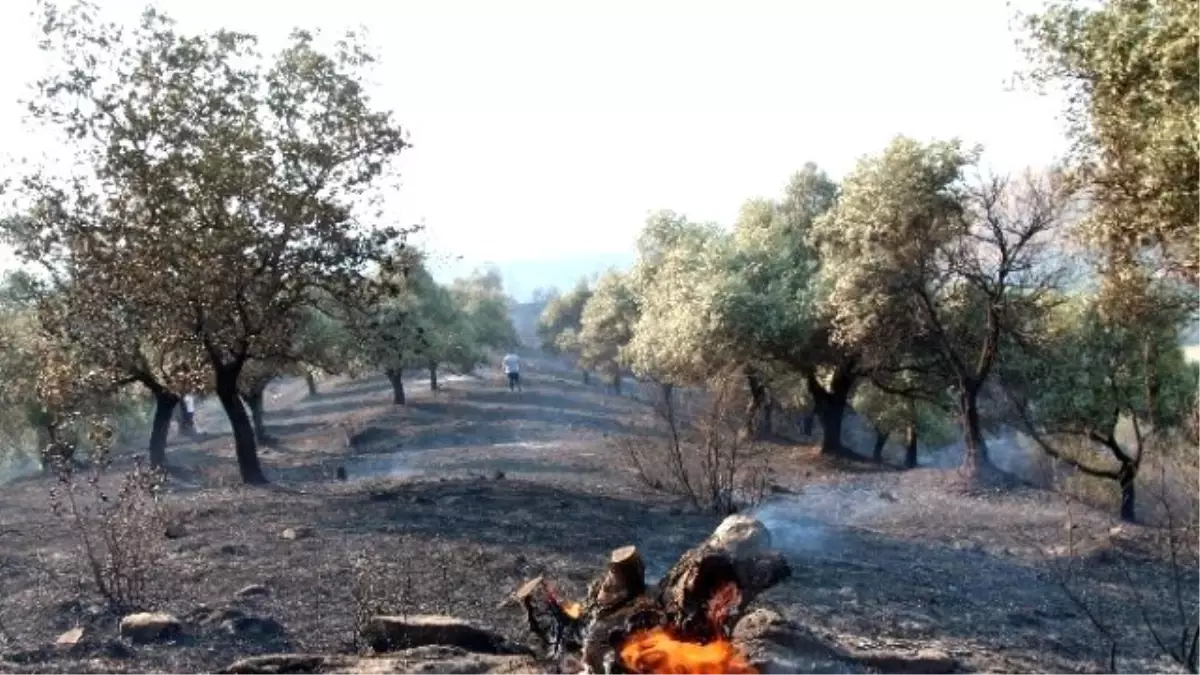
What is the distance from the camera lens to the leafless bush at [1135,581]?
9562 mm

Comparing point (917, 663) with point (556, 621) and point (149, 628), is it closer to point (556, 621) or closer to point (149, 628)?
point (556, 621)

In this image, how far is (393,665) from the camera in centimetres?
657

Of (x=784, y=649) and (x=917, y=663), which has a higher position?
(x=784, y=649)

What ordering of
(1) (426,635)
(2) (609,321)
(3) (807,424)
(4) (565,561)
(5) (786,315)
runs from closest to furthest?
(1) (426,635)
(4) (565,561)
(5) (786,315)
(3) (807,424)
(2) (609,321)

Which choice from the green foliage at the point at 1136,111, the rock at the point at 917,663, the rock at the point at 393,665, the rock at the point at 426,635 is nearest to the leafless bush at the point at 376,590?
the rock at the point at 426,635

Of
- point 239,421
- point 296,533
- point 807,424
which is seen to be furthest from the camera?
point 807,424

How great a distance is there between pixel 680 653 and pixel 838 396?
71.0 feet

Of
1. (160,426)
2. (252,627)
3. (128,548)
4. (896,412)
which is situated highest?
(160,426)

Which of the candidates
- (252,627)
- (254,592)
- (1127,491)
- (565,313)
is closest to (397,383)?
(1127,491)

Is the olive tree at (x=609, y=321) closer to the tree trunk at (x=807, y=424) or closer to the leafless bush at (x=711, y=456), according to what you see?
the tree trunk at (x=807, y=424)

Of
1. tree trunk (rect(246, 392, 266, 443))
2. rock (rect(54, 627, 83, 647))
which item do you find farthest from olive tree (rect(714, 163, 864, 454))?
rock (rect(54, 627, 83, 647))

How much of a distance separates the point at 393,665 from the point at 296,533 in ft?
21.3

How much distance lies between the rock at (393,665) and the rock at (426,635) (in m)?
0.41

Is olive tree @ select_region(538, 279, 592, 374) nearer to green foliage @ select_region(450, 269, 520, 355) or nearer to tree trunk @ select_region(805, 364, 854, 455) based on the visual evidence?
green foliage @ select_region(450, 269, 520, 355)
